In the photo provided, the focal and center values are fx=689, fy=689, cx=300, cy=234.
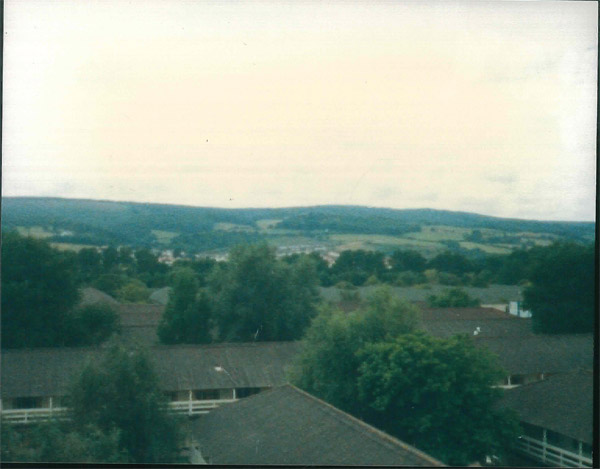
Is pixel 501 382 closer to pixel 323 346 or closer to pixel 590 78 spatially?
pixel 323 346

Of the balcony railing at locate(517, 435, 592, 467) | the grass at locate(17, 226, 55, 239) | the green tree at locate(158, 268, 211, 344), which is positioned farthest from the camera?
the green tree at locate(158, 268, 211, 344)

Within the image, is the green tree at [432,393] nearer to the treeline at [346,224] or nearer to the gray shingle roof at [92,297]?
Result: the treeline at [346,224]

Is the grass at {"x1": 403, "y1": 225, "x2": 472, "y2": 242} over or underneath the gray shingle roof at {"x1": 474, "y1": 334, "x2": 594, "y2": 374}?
over

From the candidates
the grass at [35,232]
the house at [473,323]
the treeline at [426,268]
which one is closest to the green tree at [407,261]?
the treeline at [426,268]

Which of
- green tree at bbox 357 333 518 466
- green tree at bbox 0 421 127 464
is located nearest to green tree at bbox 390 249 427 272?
green tree at bbox 357 333 518 466

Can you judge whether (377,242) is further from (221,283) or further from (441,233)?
(221,283)

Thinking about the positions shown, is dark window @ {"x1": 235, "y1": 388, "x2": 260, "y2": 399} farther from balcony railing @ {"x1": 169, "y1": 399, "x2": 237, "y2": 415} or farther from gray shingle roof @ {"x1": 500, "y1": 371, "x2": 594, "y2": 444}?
gray shingle roof @ {"x1": 500, "y1": 371, "x2": 594, "y2": 444}
